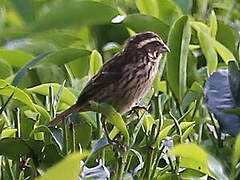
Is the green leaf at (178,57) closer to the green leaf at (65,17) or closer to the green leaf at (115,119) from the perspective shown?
the green leaf at (115,119)

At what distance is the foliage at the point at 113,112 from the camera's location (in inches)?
21.3

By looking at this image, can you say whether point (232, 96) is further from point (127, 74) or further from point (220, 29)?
point (220, 29)

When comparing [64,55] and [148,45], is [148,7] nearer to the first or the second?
[148,45]

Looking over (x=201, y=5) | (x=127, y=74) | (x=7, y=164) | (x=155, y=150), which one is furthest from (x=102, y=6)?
(x=201, y=5)

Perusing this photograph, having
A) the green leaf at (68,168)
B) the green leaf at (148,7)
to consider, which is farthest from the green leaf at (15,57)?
the green leaf at (68,168)

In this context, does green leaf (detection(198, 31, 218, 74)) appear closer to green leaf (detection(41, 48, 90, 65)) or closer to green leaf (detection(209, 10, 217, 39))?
green leaf (detection(209, 10, 217, 39))

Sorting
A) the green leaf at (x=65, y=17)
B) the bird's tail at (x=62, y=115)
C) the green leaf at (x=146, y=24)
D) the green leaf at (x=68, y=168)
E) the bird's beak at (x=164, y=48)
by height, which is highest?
the green leaf at (x=65, y=17)

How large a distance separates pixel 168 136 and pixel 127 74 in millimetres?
387

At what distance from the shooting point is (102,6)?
37cm

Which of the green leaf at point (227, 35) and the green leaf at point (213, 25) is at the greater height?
the green leaf at point (213, 25)

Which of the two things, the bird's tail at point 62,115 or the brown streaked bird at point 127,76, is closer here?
the bird's tail at point 62,115

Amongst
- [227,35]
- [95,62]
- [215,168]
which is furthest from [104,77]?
[215,168]

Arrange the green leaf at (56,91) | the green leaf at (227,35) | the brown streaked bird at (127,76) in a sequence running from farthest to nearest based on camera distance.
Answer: the green leaf at (227,35), the brown streaked bird at (127,76), the green leaf at (56,91)

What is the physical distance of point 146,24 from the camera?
1796 mm
